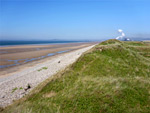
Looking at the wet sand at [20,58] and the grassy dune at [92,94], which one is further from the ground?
the grassy dune at [92,94]

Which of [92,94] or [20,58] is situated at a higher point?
[92,94]

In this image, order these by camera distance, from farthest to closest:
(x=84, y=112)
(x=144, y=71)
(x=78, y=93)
A: (x=144, y=71)
(x=78, y=93)
(x=84, y=112)

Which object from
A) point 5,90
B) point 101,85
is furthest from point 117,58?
point 5,90

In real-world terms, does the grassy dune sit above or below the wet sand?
above

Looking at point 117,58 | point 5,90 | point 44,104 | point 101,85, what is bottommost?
point 5,90

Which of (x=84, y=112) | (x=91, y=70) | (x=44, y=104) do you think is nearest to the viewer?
(x=84, y=112)

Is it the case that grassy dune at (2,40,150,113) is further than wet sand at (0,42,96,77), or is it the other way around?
wet sand at (0,42,96,77)

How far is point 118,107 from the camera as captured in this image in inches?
297

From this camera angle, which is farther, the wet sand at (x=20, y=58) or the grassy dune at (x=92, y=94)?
the wet sand at (x=20, y=58)

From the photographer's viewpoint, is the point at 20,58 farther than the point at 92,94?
Yes

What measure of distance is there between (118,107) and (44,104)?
17.3ft

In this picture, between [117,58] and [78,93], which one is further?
[117,58]

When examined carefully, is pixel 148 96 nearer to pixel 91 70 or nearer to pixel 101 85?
pixel 101 85

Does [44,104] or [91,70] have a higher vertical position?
[91,70]
